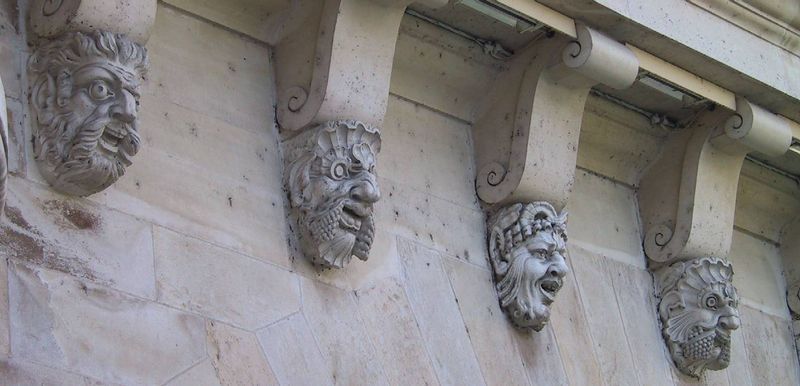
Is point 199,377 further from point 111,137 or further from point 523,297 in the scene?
point 523,297

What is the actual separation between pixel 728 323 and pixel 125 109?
3355mm

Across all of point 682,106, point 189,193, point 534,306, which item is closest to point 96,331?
point 189,193

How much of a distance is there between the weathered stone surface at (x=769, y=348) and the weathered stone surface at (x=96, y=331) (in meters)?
3.54

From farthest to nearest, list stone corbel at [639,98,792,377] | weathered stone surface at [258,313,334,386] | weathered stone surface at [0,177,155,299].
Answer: stone corbel at [639,98,792,377] < weathered stone surface at [258,313,334,386] < weathered stone surface at [0,177,155,299]

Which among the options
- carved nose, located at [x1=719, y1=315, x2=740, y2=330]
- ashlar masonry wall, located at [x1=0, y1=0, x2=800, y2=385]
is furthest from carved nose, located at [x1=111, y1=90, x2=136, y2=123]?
carved nose, located at [x1=719, y1=315, x2=740, y2=330]

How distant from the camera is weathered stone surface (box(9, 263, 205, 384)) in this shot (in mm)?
5844

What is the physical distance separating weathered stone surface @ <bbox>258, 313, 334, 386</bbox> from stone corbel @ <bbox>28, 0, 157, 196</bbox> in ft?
2.81

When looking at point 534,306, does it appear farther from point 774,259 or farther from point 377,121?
point 774,259

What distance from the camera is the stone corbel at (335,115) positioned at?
682 cm

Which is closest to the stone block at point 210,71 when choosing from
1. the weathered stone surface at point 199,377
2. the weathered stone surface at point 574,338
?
the weathered stone surface at point 199,377

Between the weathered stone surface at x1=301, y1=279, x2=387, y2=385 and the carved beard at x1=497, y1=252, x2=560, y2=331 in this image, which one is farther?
→ the carved beard at x1=497, y1=252, x2=560, y2=331

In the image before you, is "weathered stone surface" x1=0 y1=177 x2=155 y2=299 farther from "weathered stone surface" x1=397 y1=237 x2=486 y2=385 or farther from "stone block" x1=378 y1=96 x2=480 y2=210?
"stone block" x1=378 y1=96 x2=480 y2=210

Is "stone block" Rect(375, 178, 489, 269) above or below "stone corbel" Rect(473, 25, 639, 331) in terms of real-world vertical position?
below

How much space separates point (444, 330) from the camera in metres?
7.30
